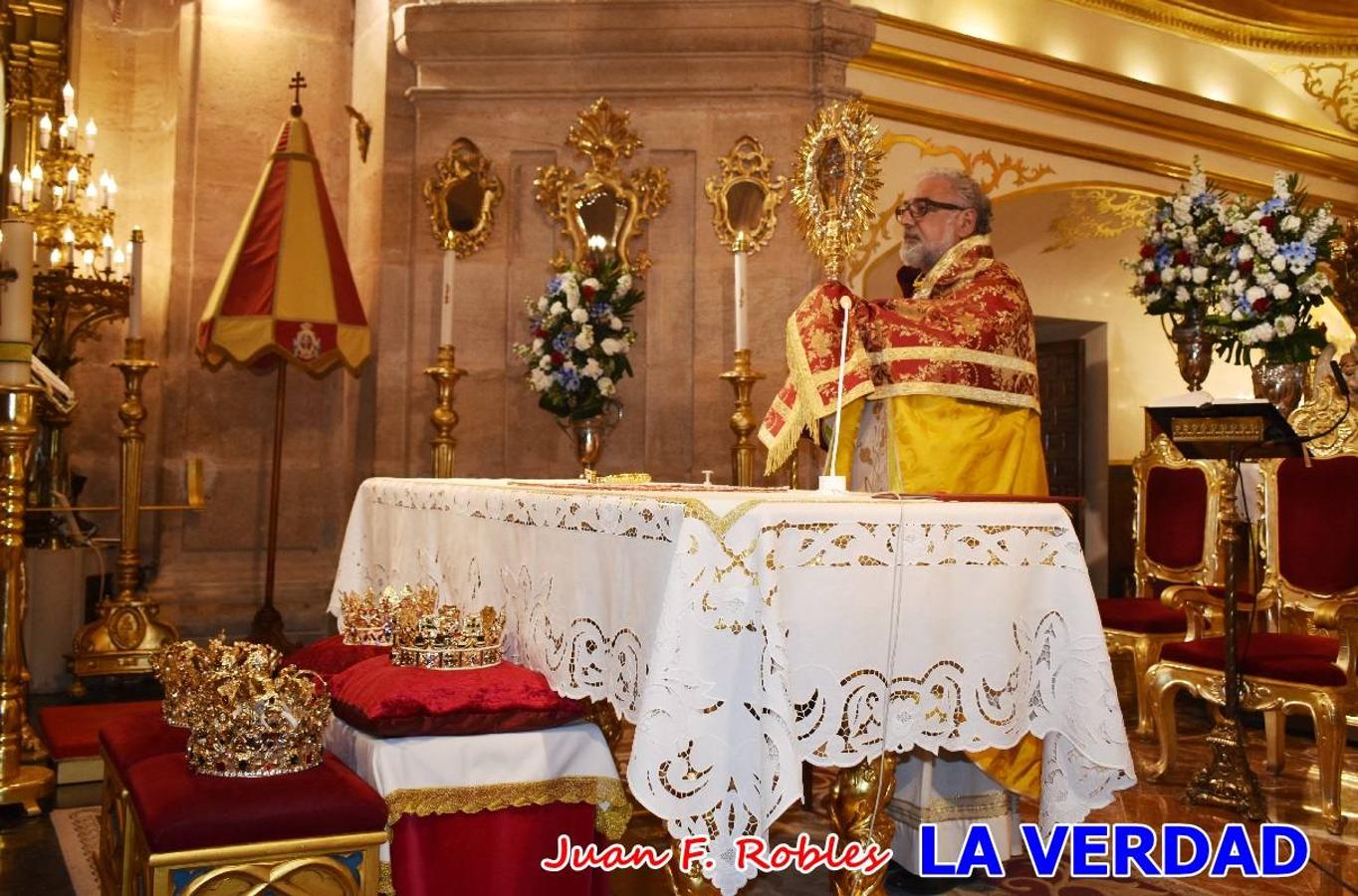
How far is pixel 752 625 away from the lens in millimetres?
2639

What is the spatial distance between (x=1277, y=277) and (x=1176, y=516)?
176cm

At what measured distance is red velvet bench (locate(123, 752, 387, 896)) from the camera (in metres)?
2.65

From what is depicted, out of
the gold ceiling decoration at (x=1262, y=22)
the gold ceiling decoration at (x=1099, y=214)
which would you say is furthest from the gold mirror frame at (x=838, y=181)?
the gold ceiling decoration at (x=1262, y=22)

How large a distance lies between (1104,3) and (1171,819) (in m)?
7.10

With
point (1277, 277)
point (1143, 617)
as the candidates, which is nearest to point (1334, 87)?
point (1143, 617)

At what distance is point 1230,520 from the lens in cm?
522

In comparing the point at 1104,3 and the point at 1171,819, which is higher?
the point at 1104,3

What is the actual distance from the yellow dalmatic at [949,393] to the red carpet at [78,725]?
8.43 feet

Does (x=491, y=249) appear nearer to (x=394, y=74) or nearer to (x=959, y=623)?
(x=394, y=74)

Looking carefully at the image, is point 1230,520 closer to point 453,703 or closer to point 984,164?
point 453,703

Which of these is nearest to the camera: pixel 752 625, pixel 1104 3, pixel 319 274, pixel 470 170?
pixel 752 625

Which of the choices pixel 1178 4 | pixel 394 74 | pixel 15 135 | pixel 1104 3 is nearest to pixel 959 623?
pixel 394 74

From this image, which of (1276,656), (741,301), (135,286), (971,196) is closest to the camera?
(971,196)

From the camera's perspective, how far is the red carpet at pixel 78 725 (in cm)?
492
